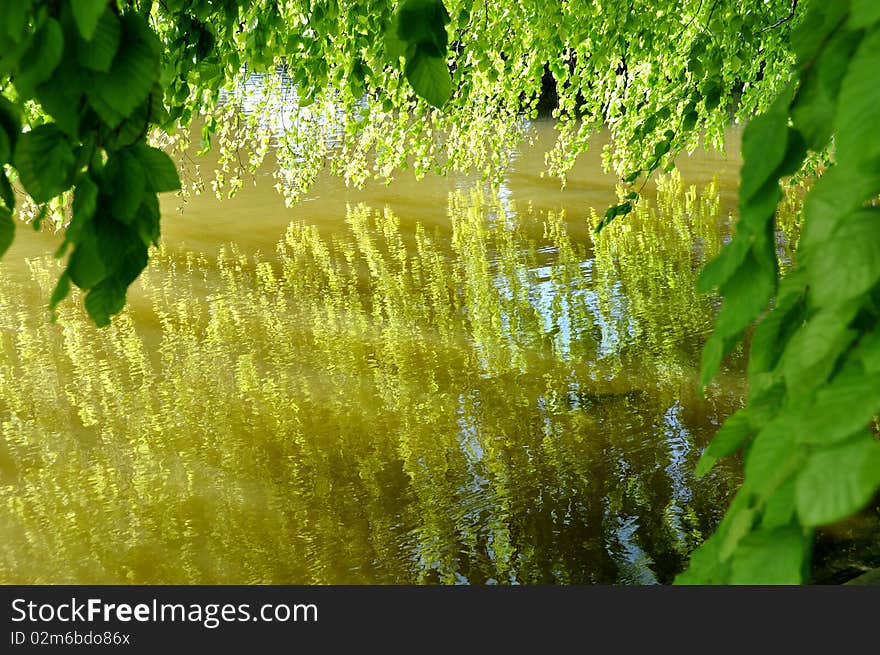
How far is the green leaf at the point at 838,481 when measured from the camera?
806 mm

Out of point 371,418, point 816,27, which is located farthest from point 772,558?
point 371,418

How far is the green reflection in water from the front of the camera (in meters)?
6.01

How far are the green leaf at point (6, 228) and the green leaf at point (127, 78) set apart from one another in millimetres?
252

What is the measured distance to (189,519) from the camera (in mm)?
6562

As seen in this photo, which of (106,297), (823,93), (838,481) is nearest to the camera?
(838,481)

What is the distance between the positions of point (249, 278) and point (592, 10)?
765 cm

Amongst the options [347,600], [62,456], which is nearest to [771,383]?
[347,600]

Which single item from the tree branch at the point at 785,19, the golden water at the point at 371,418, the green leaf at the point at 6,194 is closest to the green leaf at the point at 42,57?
the green leaf at the point at 6,194

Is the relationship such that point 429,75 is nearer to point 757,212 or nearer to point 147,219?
point 147,219

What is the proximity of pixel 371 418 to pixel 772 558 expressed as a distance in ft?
23.5

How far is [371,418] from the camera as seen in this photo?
8023 millimetres

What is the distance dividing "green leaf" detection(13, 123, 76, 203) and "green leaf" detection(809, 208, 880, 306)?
1.09m

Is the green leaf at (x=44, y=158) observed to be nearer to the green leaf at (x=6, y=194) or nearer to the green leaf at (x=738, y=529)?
the green leaf at (x=6, y=194)

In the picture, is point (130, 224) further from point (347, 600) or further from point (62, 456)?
point (62, 456)
